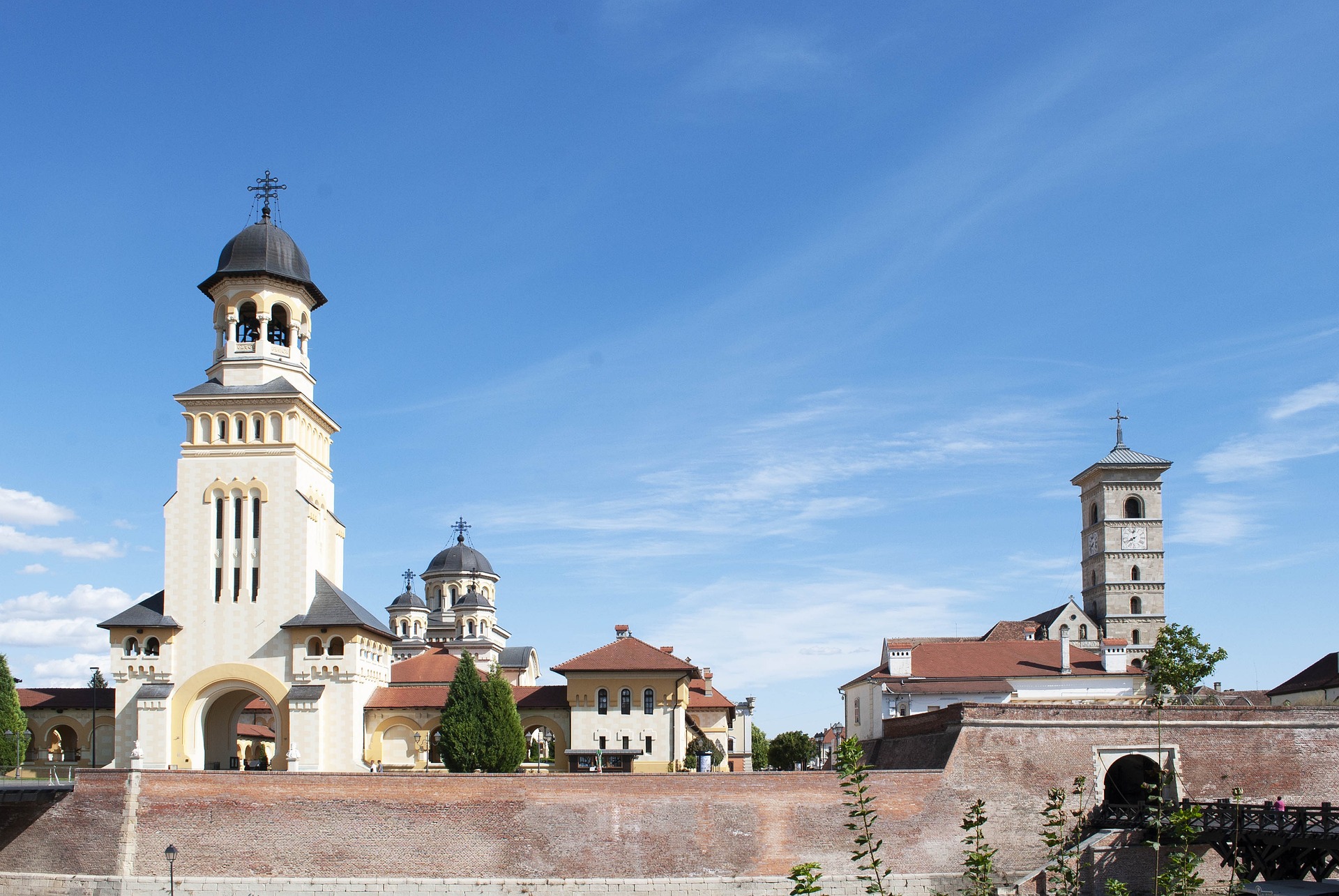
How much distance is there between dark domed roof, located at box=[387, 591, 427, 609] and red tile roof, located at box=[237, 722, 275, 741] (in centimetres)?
2296

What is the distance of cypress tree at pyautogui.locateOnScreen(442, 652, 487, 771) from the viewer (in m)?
42.4

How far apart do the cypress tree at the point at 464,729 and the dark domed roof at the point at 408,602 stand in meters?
41.5

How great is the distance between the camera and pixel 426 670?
51.1 meters

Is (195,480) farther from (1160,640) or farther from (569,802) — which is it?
(1160,640)

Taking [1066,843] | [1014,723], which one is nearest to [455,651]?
[1014,723]

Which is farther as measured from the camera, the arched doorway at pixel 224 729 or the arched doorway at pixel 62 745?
the arched doorway at pixel 62 745


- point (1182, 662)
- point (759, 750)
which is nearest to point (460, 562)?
point (759, 750)

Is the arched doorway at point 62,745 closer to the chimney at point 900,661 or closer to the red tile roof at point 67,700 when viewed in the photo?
the red tile roof at point 67,700

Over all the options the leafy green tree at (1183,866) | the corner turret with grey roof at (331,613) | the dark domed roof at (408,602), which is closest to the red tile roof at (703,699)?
the corner turret with grey roof at (331,613)

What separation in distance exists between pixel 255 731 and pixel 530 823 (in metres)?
26.3

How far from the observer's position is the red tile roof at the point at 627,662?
46.1 metres

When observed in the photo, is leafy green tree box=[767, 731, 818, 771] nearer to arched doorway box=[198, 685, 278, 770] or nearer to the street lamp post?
arched doorway box=[198, 685, 278, 770]

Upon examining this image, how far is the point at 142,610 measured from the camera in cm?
4409

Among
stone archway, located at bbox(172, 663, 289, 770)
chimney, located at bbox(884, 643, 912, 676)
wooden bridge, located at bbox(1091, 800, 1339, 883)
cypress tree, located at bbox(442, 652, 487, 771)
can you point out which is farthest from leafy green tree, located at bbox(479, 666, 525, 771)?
chimney, located at bbox(884, 643, 912, 676)
